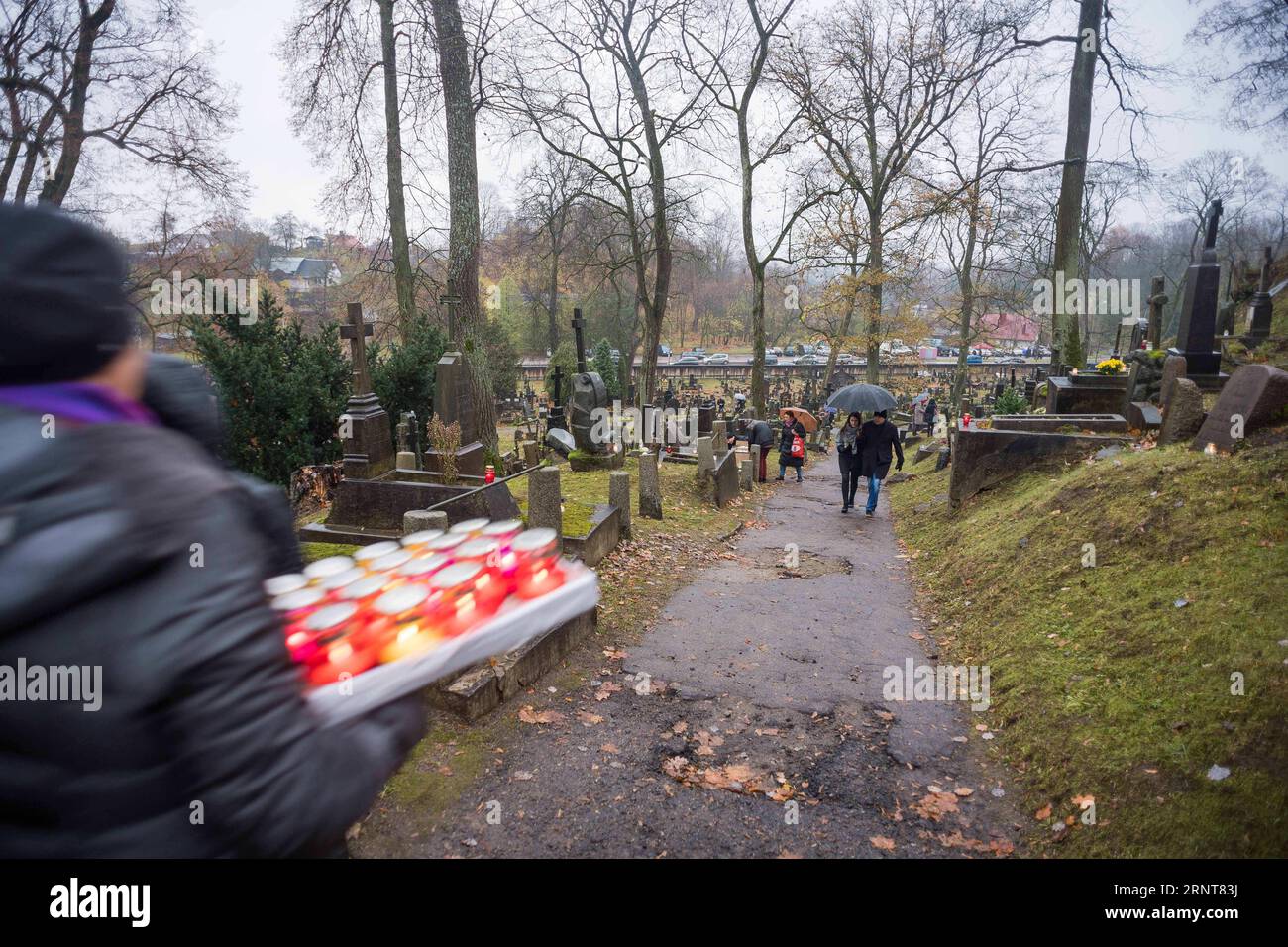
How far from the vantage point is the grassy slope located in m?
3.35

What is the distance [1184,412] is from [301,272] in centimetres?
7695

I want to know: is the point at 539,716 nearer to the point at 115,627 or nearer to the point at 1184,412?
the point at 115,627

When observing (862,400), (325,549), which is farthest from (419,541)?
(862,400)

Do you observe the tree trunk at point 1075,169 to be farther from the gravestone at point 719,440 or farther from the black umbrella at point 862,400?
the gravestone at point 719,440

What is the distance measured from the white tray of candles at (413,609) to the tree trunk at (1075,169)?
692 inches

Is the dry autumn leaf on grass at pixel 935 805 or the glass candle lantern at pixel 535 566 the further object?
the dry autumn leaf on grass at pixel 935 805

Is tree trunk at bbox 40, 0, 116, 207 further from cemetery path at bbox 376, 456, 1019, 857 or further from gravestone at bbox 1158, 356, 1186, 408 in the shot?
gravestone at bbox 1158, 356, 1186, 408

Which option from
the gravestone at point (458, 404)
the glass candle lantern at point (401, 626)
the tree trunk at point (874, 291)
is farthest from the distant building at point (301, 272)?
the glass candle lantern at point (401, 626)

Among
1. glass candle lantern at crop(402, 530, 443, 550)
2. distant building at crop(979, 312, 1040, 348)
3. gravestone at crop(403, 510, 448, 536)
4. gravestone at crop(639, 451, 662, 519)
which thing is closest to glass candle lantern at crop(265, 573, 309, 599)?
glass candle lantern at crop(402, 530, 443, 550)

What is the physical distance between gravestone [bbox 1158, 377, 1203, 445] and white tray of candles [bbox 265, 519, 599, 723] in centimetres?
915

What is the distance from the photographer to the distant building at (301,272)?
133 ft

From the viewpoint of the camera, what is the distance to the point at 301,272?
7038 centimetres
